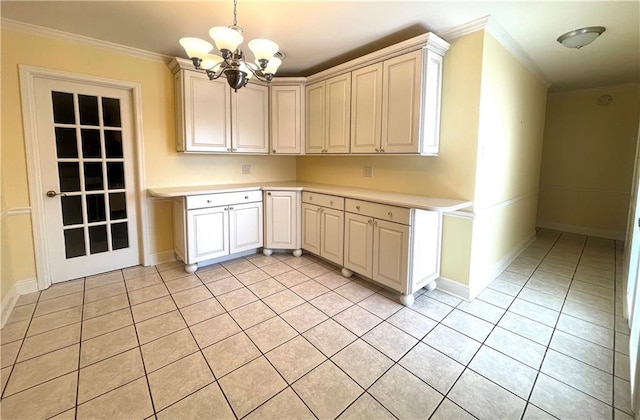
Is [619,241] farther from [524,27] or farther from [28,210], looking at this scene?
[28,210]

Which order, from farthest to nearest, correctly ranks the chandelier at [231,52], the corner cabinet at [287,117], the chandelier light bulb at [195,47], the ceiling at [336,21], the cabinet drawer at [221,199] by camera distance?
the corner cabinet at [287,117]
the cabinet drawer at [221,199]
the ceiling at [336,21]
the chandelier light bulb at [195,47]
the chandelier at [231,52]

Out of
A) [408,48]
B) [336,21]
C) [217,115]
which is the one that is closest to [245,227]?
[217,115]

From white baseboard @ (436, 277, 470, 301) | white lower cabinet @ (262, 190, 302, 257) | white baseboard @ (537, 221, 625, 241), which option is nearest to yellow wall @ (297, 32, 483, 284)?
white baseboard @ (436, 277, 470, 301)

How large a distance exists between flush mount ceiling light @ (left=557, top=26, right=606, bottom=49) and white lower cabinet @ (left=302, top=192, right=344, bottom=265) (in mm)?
2486

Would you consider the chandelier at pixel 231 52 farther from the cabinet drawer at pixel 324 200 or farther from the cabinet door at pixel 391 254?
the cabinet door at pixel 391 254

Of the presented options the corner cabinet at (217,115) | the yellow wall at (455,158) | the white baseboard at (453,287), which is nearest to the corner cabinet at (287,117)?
the corner cabinet at (217,115)

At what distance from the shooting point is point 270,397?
1.60 m

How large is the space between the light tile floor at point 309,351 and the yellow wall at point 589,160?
90.9 inches

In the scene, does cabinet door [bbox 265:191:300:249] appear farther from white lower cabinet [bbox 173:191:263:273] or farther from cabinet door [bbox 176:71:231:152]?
cabinet door [bbox 176:71:231:152]

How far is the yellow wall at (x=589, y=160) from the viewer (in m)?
4.37

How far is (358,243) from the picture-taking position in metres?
2.98

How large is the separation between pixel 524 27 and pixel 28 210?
4766mm

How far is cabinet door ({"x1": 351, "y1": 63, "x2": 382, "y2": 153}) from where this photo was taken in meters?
2.92

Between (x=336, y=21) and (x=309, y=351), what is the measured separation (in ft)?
8.64
